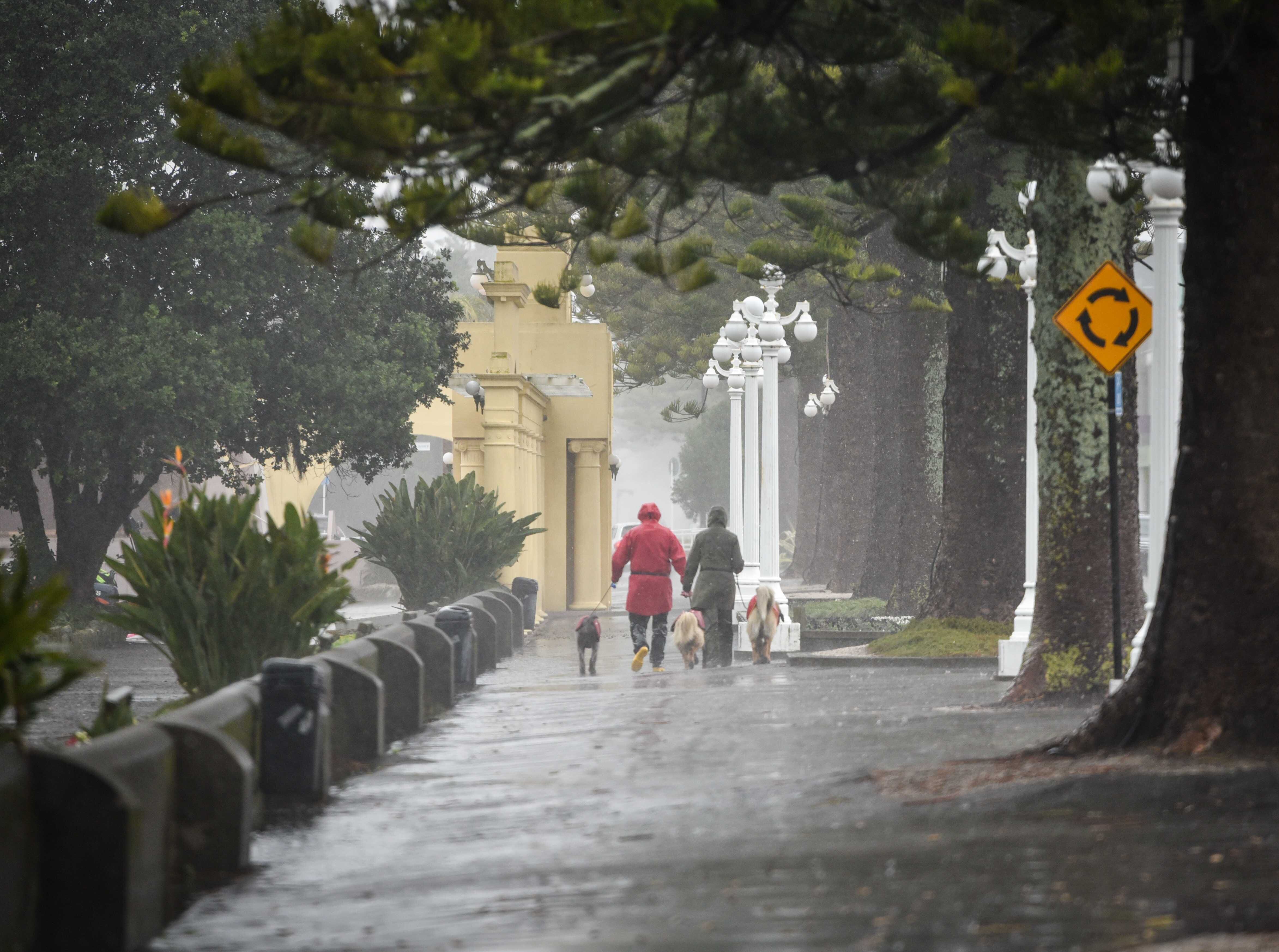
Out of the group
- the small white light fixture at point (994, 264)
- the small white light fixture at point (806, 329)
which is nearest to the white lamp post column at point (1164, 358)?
the small white light fixture at point (994, 264)

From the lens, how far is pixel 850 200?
14.7 metres

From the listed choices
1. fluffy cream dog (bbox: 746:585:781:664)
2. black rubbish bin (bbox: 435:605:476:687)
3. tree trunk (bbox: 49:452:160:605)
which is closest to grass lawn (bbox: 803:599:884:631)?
fluffy cream dog (bbox: 746:585:781:664)

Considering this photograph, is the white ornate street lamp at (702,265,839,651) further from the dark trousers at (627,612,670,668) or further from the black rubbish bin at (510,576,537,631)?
the black rubbish bin at (510,576,537,631)

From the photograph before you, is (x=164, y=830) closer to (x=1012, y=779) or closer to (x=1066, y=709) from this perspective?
(x=1012, y=779)

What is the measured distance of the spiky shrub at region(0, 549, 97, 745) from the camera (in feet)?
18.0

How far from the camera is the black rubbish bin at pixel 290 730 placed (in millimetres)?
8766

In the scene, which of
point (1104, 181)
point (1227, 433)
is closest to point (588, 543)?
point (1104, 181)

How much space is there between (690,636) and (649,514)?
134 cm

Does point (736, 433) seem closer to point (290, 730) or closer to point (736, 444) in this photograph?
point (736, 444)

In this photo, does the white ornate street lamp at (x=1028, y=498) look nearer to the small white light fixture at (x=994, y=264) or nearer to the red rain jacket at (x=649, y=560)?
the small white light fixture at (x=994, y=264)

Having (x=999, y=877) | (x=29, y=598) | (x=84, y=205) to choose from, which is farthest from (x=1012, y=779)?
(x=84, y=205)

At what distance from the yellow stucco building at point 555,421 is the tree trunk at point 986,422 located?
1326cm

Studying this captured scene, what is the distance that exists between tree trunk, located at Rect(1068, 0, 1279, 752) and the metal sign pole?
318 centimetres

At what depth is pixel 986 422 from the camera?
55.9 feet
